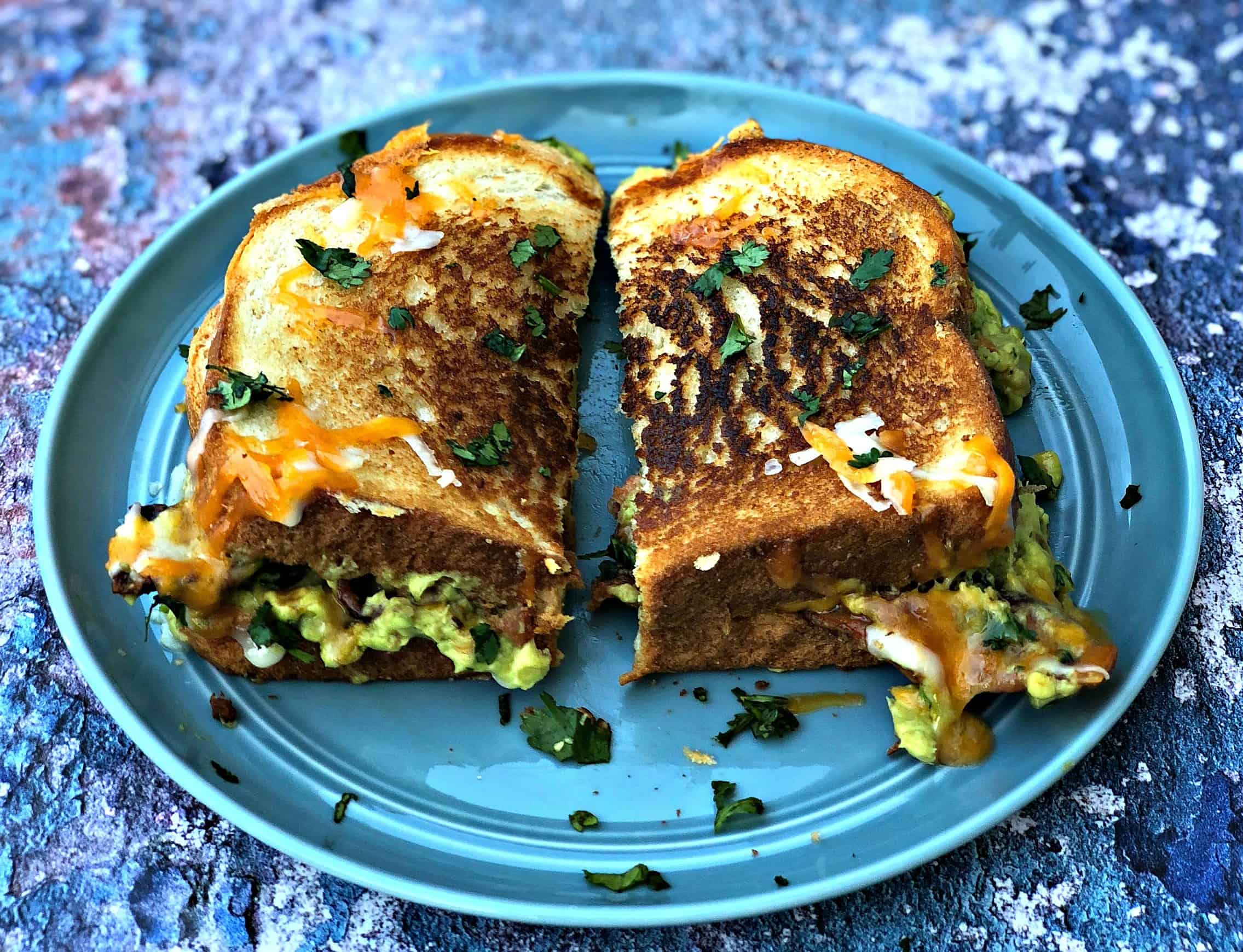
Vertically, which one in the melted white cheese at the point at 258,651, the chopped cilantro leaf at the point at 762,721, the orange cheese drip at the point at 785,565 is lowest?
the chopped cilantro leaf at the point at 762,721

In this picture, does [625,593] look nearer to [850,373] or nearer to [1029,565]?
[850,373]

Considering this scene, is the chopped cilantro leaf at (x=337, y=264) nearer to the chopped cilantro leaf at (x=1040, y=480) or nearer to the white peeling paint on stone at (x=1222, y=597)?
the chopped cilantro leaf at (x=1040, y=480)

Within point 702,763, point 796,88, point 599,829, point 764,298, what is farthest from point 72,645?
point 796,88

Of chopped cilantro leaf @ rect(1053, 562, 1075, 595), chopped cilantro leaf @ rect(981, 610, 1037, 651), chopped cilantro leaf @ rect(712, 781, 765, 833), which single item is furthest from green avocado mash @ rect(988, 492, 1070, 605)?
chopped cilantro leaf @ rect(712, 781, 765, 833)

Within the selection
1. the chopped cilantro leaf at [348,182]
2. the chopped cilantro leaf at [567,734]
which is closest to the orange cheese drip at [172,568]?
the chopped cilantro leaf at [567,734]

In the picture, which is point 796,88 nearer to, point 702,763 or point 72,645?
point 702,763

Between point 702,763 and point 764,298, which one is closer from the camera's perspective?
point 702,763
